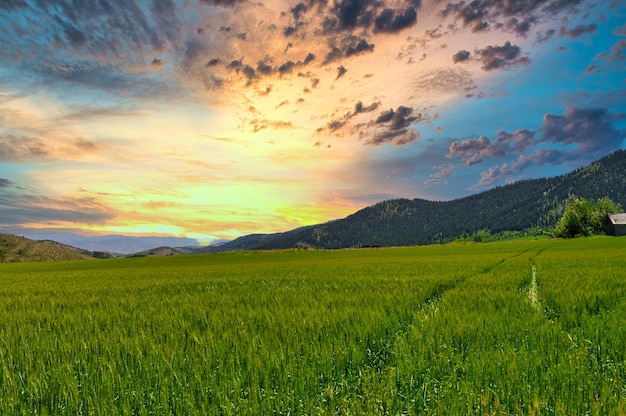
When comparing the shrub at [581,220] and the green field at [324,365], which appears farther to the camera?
the shrub at [581,220]

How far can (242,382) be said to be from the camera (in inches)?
157

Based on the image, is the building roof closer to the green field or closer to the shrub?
the shrub

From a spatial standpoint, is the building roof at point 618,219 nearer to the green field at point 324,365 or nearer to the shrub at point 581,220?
the shrub at point 581,220

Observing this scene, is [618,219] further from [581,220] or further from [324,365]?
[324,365]

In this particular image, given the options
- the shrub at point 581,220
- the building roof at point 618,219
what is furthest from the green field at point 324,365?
the building roof at point 618,219

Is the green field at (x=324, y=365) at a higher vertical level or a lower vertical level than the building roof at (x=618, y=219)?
lower

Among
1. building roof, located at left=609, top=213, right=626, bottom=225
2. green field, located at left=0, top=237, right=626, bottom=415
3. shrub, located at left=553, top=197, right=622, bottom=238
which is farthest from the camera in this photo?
shrub, located at left=553, top=197, right=622, bottom=238

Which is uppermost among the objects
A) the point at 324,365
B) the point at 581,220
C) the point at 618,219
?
the point at 581,220

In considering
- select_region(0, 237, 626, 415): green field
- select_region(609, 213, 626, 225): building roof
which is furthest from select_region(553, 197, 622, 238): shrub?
select_region(0, 237, 626, 415): green field

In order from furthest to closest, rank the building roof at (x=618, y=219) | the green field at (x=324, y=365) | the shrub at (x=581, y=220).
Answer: the shrub at (x=581, y=220) → the building roof at (x=618, y=219) → the green field at (x=324, y=365)

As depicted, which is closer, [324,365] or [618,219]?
[324,365]

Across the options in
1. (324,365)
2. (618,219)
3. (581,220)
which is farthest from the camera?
(581,220)

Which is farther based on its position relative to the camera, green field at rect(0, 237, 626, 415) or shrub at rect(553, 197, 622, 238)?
shrub at rect(553, 197, 622, 238)

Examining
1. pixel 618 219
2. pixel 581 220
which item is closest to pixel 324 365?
pixel 581 220
